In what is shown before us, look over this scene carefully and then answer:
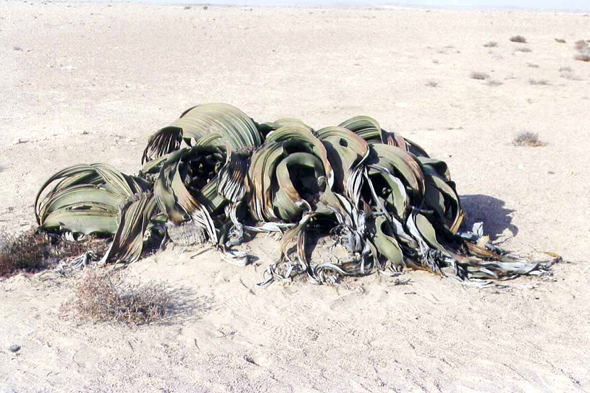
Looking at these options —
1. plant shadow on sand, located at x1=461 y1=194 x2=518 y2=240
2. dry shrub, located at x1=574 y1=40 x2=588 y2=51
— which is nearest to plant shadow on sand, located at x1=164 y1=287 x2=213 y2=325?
plant shadow on sand, located at x1=461 y1=194 x2=518 y2=240

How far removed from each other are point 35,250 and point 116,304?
3.63ft

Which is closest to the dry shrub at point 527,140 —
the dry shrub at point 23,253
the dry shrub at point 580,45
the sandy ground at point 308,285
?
the sandy ground at point 308,285

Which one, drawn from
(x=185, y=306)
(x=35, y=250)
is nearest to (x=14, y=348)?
(x=185, y=306)

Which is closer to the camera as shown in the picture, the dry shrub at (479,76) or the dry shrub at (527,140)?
the dry shrub at (527,140)

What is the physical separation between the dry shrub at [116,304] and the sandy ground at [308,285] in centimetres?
8

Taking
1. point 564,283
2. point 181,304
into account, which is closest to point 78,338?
point 181,304

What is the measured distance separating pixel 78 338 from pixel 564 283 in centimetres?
308

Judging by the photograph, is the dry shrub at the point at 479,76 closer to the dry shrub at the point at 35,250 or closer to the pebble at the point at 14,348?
the dry shrub at the point at 35,250

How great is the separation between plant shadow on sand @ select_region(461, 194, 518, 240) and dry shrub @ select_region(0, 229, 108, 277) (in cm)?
287

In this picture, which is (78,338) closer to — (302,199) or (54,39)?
(302,199)

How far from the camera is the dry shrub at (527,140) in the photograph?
7906 millimetres

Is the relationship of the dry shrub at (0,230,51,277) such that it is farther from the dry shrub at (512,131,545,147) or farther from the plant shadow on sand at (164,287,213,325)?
the dry shrub at (512,131,545,147)

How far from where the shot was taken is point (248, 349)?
3436mm

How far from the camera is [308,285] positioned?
4062mm
